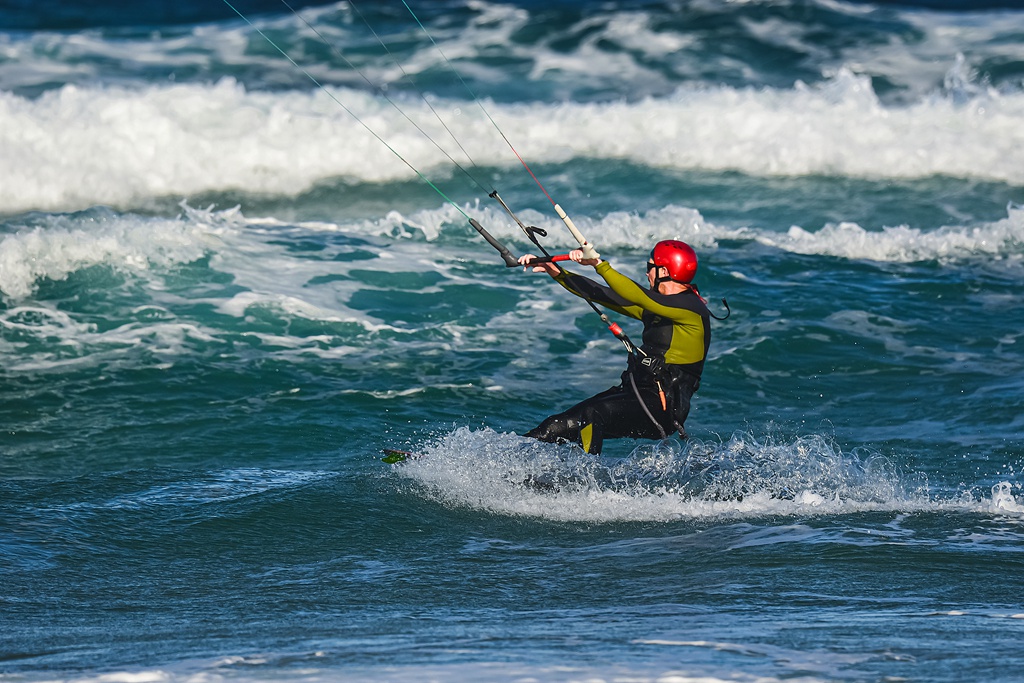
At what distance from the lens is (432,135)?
19547 millimetres

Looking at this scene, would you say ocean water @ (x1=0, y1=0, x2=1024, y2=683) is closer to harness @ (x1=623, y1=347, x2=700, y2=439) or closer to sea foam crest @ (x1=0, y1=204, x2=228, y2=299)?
sea foam crest @ (x1=0, y1=204, x2=228, y2=299)

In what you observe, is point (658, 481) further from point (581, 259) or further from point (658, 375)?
point (581, 259)

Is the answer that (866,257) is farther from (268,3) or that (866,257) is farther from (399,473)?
(268,3)

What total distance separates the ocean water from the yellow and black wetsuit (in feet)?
0.73

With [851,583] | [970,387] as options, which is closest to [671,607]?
[851,583]

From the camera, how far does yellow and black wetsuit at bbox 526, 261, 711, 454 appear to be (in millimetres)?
7555

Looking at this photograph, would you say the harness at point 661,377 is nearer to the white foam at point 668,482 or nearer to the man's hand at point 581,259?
the white foam at point 668,482

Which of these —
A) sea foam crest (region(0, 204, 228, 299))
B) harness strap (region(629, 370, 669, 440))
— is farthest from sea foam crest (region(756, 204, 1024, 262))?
harness strap (region(629, 370, 669, 440))

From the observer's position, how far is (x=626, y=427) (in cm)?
762

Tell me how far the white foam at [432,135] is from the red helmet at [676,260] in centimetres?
1001

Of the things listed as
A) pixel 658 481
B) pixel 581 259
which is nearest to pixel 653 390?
pixel 658 481

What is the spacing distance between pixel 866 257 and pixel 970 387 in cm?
420

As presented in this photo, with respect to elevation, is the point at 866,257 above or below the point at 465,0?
below

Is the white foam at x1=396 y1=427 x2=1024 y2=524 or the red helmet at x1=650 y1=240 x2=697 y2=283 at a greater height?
the red helmet at x1=650 y1=240 x2=697 y2=283
